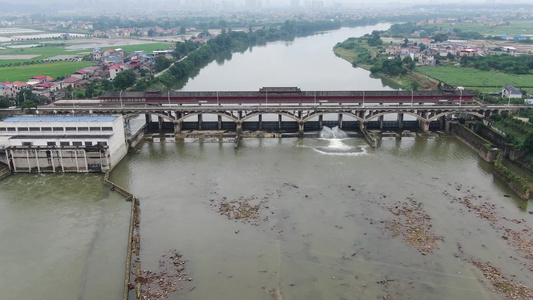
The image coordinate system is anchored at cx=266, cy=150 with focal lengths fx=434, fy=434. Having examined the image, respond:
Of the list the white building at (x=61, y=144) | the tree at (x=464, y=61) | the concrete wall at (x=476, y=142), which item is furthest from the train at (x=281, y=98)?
the tree at (x=464, y=61)

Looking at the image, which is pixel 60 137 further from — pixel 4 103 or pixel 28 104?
pixel 4 103

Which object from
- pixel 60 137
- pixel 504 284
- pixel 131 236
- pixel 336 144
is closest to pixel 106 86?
pixel 60 137

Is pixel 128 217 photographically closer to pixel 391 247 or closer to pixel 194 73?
pixel 391 247

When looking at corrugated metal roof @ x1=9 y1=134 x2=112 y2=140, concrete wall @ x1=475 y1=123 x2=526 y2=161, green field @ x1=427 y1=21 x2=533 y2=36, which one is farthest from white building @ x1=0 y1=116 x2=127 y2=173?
green field @ x1=427 y1=21 x2=533 y2=36

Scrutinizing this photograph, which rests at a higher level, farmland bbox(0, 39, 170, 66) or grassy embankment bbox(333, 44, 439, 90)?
farmland bbox(0, 39, 170, 66)

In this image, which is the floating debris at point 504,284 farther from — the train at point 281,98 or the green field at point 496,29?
the green field at point 496,29

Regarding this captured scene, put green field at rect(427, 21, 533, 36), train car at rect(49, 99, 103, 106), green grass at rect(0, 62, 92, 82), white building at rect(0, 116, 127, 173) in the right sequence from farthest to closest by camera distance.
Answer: green field at rect(427, 21, 533, 36) < green grass at rect(0, 62, 92, 82) < train car at rect(49, 99, 103, 106) < white building at rect(0, 116, 127, 173)

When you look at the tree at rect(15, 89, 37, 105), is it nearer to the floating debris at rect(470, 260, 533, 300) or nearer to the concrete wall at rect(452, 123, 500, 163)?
the concrete wall at rect(452, 123, 500, 163)
